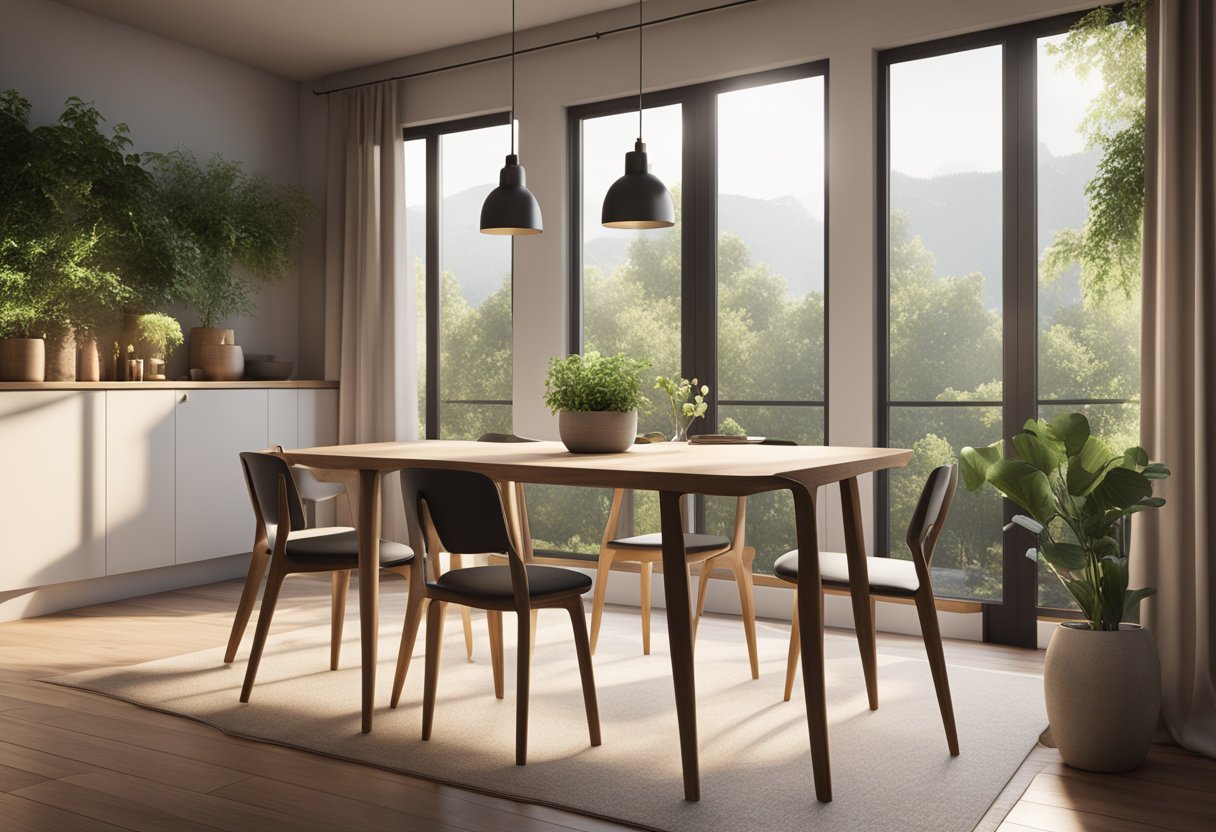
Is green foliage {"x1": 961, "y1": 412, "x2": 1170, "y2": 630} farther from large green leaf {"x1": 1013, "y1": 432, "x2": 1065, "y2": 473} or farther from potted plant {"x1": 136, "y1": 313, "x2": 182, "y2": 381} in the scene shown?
potted plant {"x1": 136, "y1": 313, "x2": 182, "y2": 381}

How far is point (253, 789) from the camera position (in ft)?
8.41

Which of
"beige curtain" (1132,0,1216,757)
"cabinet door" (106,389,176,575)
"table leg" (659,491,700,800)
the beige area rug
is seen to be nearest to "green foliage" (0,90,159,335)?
"cabinet door" (106,389,176,575)

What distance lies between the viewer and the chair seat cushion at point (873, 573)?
2959mm

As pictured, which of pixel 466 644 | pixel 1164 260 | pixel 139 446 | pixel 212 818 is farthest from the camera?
pixel 139 446

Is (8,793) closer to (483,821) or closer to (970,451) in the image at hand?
(483,821)

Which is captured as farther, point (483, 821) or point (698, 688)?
point (698, 688)

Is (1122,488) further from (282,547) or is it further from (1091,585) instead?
(282,547)

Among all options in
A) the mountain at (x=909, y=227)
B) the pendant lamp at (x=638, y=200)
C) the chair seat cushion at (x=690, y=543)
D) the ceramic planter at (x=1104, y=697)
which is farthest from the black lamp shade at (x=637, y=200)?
the ceramic planter at (x=1104, y=697)

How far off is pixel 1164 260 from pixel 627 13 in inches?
109

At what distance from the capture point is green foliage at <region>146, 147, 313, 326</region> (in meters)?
5.28

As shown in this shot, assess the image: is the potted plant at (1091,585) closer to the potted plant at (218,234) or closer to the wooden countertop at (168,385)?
the wooden countertop at (168,385)

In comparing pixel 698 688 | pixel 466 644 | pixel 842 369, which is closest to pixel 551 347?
pixel 842 369

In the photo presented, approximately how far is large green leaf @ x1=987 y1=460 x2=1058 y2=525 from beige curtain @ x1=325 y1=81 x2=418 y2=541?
3.59 meters

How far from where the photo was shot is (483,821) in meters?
2.38
